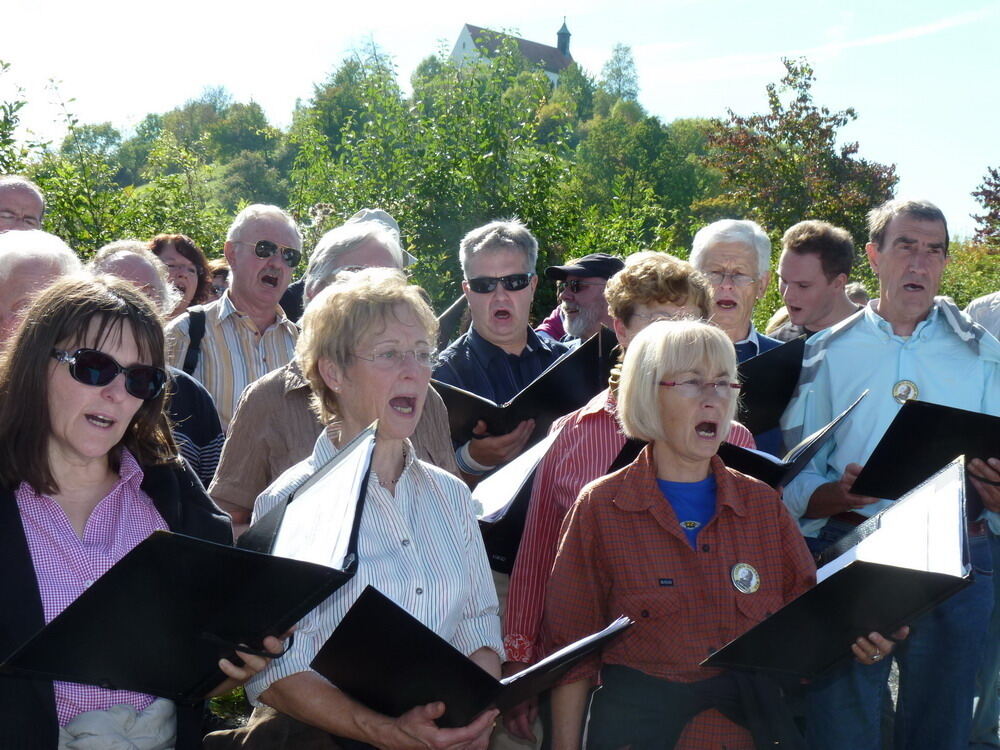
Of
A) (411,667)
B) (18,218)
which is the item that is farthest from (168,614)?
(18,218)

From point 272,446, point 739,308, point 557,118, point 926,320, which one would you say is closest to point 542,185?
point 557,118

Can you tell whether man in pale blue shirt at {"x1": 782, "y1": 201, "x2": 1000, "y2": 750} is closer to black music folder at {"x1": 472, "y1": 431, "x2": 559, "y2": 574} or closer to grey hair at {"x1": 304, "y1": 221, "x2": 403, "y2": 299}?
black music folder at {"x1": 472, "y1": 431, "x2": 559, "y2": 574}

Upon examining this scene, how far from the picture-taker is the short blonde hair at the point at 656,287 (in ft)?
13.4

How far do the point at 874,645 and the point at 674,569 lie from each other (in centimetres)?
58

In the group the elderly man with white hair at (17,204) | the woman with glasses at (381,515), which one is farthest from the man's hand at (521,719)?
the elderly man with white hair at (17,204)

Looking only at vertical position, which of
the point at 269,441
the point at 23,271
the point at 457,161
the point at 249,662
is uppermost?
the point at 457,161

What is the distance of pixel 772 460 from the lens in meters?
3.40

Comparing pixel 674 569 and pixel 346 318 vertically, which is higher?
pixel 346 318

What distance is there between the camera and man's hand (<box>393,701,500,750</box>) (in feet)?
8.57

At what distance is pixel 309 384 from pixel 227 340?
5.97 feet

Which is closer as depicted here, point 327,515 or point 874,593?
point 327,515

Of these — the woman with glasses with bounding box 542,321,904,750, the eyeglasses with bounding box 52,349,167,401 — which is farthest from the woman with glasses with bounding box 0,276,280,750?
the woman with glasses with bounding box 542,321,904,750

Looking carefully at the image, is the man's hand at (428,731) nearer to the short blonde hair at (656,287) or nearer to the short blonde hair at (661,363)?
the short blonde hair at (661,363)

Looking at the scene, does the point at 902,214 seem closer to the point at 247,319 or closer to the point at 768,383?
the point at 768,383
